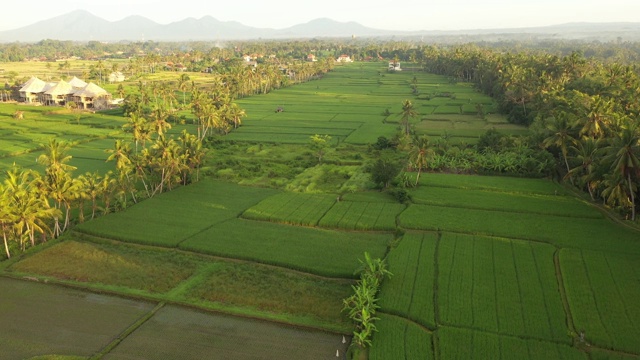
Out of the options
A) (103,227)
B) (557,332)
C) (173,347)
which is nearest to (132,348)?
(173,347)

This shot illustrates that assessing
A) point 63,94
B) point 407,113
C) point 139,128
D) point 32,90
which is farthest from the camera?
point 32,90

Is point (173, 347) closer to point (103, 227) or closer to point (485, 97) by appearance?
point (103, 227)

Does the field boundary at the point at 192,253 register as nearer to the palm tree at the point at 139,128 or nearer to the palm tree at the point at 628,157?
the palm tree at the point at 139,128

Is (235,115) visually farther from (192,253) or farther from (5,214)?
(5,214)

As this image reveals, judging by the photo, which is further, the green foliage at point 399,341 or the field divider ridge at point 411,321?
the field divider ridge at point 411,321

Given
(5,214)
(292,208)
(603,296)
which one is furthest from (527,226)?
(5,214)

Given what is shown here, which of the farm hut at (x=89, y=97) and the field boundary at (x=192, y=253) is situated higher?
the farm hut at (x=89, y=97)

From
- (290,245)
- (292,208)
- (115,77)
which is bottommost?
(290,245)

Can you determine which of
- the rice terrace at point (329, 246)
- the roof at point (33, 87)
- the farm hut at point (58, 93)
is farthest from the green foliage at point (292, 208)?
the roof at point (33, 87)
